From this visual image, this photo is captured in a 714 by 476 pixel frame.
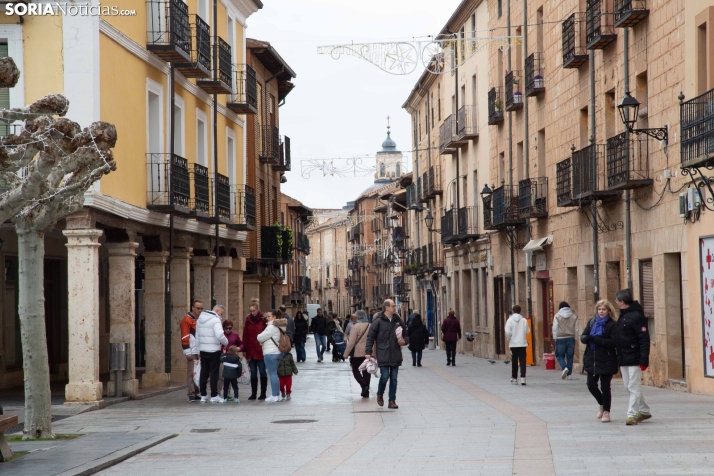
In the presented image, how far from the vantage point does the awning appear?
96.2ft

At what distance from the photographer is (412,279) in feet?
230

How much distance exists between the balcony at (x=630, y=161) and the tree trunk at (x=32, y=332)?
1160 centimetres

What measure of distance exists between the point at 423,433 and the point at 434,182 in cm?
3854

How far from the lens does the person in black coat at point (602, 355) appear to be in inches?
557

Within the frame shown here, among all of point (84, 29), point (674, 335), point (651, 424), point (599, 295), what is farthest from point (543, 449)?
point (599, 295)

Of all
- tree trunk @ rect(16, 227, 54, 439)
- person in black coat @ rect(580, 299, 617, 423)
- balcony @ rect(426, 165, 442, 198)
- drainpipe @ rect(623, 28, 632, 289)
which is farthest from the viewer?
balcony @ rect(426, 165, 442, 198)

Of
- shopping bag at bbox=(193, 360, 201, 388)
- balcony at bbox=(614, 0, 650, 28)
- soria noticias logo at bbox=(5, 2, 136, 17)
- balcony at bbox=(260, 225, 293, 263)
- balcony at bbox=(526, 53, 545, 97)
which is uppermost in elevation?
balcony at bbox=(526, 53, 545, 97)

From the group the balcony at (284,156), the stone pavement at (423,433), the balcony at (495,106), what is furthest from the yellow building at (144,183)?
the balcony at (284,156)

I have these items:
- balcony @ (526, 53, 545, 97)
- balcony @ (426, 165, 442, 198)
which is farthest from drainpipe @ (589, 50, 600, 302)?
balcony @ (426, 165, 442, 198)

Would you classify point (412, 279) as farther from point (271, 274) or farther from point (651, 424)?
point (651, 424)

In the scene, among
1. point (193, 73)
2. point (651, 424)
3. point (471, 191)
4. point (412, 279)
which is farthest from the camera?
point (412, 279)

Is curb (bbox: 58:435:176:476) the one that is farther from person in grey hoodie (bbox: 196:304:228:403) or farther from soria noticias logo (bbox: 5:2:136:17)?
soria noticias logo (bbox: 5:2:136:17)

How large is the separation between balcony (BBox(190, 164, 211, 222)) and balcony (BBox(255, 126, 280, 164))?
1609 centimetres

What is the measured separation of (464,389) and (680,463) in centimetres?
1173
